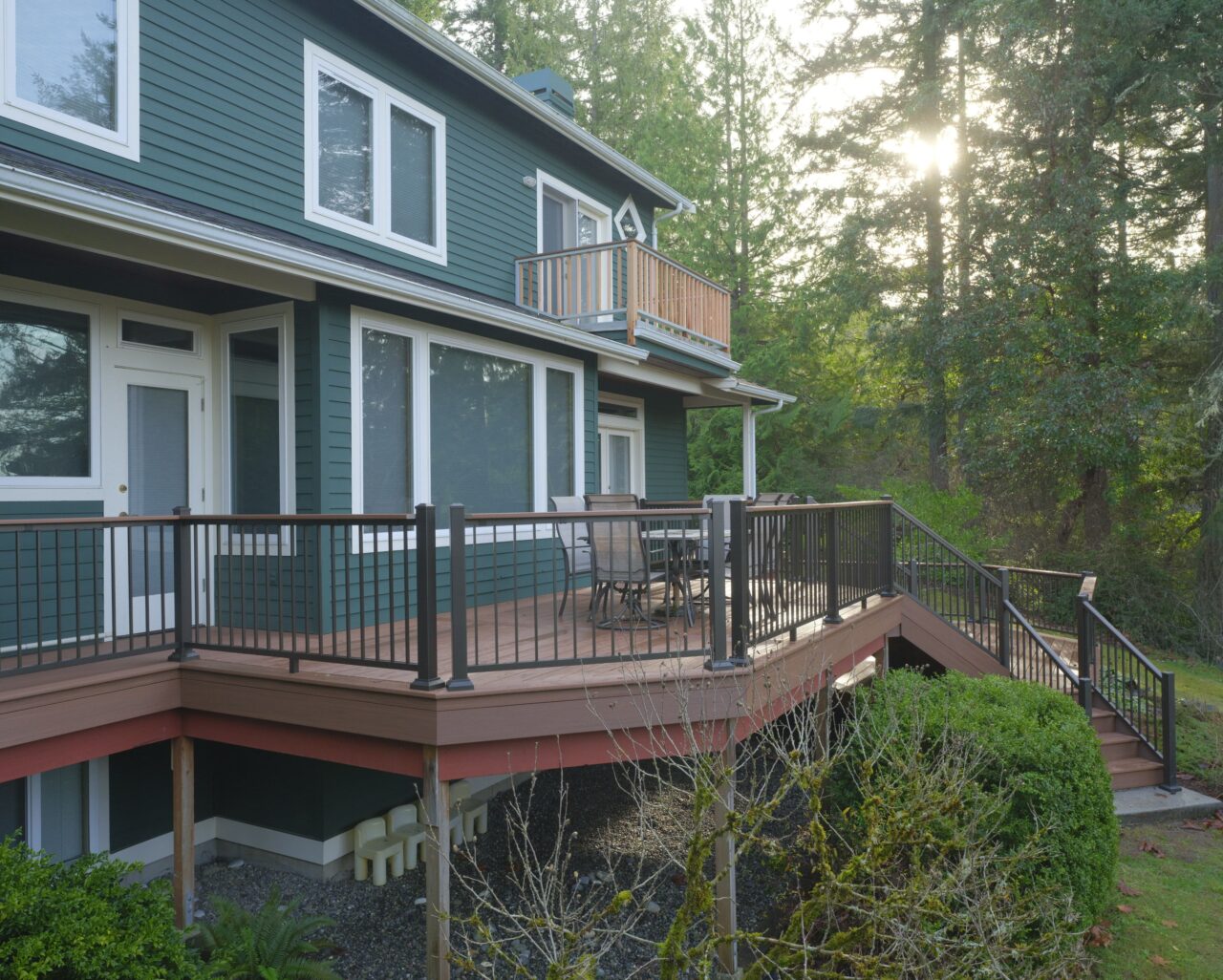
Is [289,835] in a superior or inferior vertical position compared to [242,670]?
inferior

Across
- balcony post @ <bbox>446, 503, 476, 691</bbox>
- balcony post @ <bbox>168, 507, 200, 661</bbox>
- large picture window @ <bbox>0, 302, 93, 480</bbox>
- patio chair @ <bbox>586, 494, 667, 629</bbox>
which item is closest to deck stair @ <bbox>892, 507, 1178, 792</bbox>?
patio chair @ <bbox>586, 494, 667, 629</bbox>

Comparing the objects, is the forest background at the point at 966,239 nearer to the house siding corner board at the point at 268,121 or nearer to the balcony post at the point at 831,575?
the balcony post at the point at 831,575

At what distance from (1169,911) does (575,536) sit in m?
5.34

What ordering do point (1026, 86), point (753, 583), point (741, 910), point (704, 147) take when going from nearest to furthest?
point (753, 583), point (741, 910), point (1026, 86), point (704, 147)

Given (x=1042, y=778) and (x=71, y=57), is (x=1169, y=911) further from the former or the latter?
(x=71, y=57)

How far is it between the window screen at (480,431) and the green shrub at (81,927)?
3.71m

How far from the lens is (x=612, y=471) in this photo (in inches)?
488

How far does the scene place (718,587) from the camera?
15.6 ft

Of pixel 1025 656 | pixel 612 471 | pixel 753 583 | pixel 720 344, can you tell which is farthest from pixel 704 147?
pixel 753 583

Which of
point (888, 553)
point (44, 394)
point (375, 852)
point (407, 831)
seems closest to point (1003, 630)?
point (888, 553)

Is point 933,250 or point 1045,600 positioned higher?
point 933,250

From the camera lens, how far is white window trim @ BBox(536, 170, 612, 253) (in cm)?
1040

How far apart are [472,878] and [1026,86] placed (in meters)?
16.3

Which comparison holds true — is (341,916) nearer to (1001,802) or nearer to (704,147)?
(1001,802)
